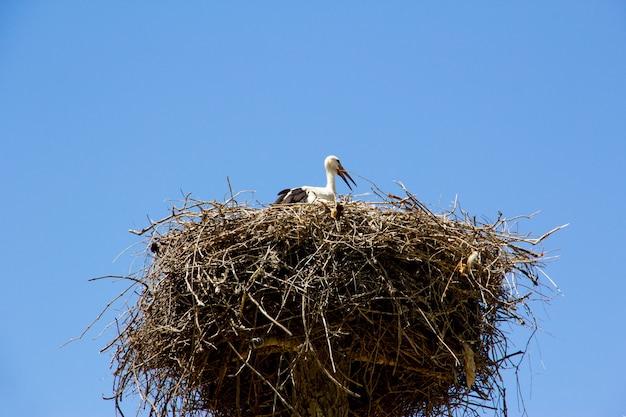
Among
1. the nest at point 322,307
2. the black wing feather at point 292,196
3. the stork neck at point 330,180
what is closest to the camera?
the nest at point 322,307

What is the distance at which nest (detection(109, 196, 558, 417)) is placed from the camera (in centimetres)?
733

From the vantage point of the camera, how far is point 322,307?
716cm

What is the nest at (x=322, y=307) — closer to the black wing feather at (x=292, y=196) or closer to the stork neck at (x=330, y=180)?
the black wing feather at (x=292, y=196)

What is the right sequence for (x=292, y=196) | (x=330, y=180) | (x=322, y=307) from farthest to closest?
1. (x=330, y=180)
2. (x=292, y=196)
3. (x=322, y=307)

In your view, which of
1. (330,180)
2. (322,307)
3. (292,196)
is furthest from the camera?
(330,180)

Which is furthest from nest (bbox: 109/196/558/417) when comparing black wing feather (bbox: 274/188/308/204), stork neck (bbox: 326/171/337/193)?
stork neck (bbox: 326/171/337/193)

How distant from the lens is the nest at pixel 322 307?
733 cm

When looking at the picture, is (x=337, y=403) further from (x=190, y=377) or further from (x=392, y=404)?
(x=190, y=377)

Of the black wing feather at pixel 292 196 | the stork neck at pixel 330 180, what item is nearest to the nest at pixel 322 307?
the black wing feather at pixel 292 196

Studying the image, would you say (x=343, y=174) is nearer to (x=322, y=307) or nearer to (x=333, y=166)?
(x=333, y=166)

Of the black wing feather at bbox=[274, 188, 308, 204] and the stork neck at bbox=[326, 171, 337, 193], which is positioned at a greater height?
the stork neck at bbox=[326, 171, 337, 193]

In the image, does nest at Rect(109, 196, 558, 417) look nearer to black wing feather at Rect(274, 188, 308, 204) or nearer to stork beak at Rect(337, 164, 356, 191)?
black wing feather at Rect(274, 188, 308, 204)

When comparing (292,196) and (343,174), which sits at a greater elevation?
(343,174)

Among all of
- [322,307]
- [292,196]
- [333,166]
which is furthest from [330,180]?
[322,307]
